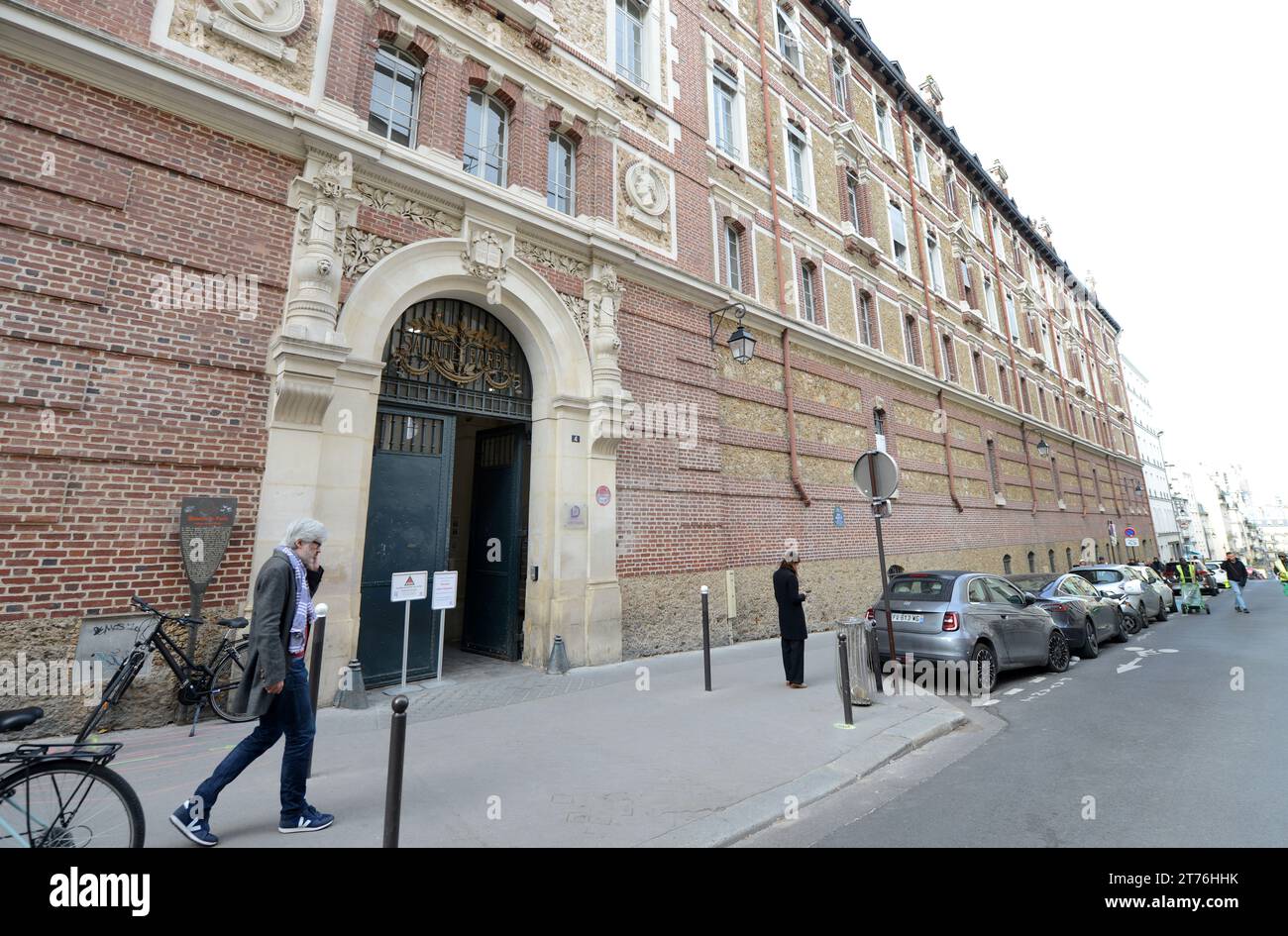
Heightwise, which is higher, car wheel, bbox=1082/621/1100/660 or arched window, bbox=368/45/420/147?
arched window, bbox=368/45/420/147

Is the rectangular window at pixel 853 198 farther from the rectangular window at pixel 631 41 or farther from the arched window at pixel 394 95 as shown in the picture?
the arched window at pixel 394 95

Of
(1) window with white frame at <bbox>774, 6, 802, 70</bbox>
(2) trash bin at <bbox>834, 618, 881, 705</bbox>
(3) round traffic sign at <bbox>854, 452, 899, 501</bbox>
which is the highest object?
(1) window with white frame at <bbox>774, 6, 802, 70</bbox>

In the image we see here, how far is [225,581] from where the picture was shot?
5.59m

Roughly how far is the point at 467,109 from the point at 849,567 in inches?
457

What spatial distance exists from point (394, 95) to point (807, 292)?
10.0 metres

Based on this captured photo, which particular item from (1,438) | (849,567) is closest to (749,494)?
(849,567)

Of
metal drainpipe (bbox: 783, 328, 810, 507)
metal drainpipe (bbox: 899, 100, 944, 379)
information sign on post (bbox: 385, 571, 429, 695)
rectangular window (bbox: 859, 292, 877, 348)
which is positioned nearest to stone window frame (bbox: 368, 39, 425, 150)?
information sign on post (bbox: 385, 571, 429, 695)

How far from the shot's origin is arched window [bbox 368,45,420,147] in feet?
24.6

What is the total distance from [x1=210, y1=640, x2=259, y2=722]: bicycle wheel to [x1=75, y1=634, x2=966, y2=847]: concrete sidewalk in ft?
0.46

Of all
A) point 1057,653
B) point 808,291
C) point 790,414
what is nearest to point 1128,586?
point 1057,653

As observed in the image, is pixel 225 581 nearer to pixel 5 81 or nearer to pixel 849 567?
pixel 5 81

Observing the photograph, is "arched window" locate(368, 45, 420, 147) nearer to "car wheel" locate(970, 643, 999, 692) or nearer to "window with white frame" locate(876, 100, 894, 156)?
"car wheel" locate(970, 643, 999, 692)

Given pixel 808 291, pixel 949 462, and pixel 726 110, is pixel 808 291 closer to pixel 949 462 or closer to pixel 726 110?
pixel 726 110

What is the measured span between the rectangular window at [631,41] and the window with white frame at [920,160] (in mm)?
13706
